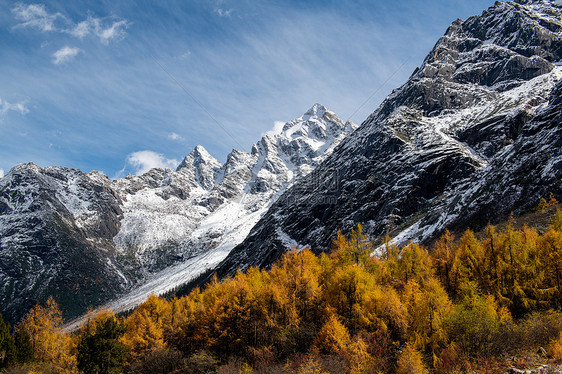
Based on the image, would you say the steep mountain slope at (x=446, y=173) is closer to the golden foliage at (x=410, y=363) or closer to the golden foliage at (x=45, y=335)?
the golden foliage at (x=410, y=363)

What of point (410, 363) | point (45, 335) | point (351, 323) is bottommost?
point (410, 363)

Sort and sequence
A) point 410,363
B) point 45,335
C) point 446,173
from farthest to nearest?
point 446,173 → point 45,335 → point 410,363

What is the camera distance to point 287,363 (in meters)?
34.0

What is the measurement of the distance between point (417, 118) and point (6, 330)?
20973 centimetres

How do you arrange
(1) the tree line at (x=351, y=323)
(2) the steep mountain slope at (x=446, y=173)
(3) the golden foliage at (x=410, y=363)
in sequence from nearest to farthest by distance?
(3) the golden foliage at (x=410, y=363) < (1) the tree line at (x=351, y=323) < (2) the steep mountain slope at (x=446, y=173)

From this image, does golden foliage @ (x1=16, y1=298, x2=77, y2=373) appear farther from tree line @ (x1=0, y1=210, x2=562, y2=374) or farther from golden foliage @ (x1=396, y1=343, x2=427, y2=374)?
golden foliage @ (x1=396, y1=343, x2=427, y2=374)

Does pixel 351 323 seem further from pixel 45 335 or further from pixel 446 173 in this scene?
pixel 446 173

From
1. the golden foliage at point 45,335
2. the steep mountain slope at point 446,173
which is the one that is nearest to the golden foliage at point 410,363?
the golden foliage at point 45,335

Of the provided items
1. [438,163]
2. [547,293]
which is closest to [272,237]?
[438,163]

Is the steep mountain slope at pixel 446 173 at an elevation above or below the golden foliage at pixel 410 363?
above

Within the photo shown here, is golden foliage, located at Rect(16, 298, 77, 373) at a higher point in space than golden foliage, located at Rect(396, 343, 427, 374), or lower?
higher

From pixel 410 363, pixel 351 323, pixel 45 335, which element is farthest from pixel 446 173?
pixel 45 335

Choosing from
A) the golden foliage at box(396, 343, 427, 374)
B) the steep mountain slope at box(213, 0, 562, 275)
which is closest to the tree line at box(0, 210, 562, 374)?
the golden foliage at box(396, 343, 427, 374)

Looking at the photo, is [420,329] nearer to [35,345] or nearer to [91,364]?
[91,364]
